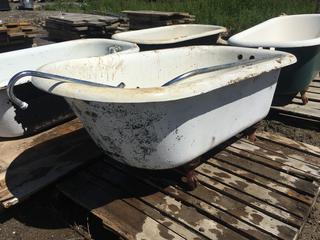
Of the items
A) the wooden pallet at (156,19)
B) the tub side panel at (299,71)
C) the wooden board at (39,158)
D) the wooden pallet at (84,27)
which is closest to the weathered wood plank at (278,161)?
the tub side panel at (299,71)

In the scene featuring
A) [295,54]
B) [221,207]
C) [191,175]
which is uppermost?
[295,54]

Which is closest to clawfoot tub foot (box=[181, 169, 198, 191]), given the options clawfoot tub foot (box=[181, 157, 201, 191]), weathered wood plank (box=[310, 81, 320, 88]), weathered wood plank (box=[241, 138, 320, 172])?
clawfoot tub foot (box=[181, 157, 201, 191])

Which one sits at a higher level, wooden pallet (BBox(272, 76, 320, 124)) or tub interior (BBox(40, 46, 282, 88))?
tub interior (BBox(40, 46, 282, 88))

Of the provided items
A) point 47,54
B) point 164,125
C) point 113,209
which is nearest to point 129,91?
point 164,125

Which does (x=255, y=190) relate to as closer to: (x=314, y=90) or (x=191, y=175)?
(x=191, y=175)

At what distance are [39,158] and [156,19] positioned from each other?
9.51 ft

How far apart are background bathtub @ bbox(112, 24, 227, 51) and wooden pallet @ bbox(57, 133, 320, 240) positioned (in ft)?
4.33

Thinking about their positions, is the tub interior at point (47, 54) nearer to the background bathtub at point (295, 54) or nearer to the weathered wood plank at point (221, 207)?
the background bathtub at point (295, 54)

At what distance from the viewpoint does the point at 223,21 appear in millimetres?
5691

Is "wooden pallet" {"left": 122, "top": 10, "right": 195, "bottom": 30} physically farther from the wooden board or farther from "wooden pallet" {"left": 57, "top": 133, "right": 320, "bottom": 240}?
"wooden pallet" {"left": 57, "top": 133, "right": 320, "bottom": 240}

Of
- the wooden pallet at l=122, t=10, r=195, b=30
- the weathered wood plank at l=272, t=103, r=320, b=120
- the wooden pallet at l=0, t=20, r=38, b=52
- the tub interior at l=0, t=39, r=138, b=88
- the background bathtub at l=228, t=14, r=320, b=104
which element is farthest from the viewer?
the wooden pallet at l=122, t=10, r=195, b=30

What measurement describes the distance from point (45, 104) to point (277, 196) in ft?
5.76

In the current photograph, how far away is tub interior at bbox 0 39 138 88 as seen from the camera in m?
3.27

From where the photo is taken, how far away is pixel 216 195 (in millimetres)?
2113
